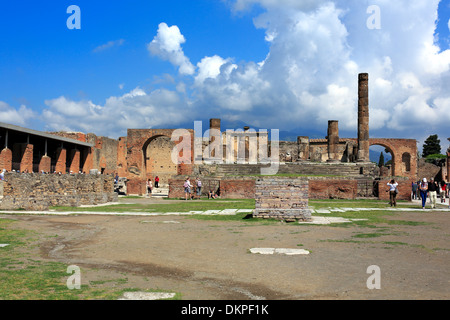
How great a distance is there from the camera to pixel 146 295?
4.11m

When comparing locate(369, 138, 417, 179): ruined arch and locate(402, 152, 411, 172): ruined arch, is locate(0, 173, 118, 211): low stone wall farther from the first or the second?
locate(402, 152, 411, 172): ruined arch

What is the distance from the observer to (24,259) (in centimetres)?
608

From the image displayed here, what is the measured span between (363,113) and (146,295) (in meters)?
30.8

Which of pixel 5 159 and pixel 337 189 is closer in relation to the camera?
pixel 337 189

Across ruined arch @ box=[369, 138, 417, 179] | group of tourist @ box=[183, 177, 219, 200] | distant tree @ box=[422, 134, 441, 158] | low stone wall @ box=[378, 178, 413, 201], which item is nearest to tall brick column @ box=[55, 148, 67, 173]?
group of tourist @ box=[183, 177, 219, 200]

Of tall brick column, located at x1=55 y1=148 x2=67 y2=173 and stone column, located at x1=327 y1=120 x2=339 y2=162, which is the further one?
stone column, located at x1=327 y1=120 x2=339 y2=162

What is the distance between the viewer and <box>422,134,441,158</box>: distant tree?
71938 millimetres

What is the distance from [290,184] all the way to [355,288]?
7234 mm

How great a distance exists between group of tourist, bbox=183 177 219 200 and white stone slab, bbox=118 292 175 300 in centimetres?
1731

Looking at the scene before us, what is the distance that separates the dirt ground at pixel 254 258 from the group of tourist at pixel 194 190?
10766 millimetres

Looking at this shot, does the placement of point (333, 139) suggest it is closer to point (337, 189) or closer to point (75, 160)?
point (337, 189)

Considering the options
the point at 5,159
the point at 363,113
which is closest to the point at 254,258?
the point at 5,159

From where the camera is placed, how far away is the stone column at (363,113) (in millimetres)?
31562
